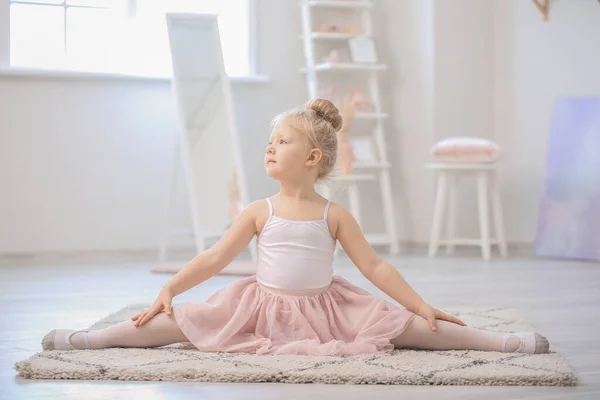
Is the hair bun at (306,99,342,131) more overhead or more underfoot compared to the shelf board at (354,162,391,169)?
more overhead

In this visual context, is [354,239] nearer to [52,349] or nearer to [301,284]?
[301,284]

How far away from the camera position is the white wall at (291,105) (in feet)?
15.2

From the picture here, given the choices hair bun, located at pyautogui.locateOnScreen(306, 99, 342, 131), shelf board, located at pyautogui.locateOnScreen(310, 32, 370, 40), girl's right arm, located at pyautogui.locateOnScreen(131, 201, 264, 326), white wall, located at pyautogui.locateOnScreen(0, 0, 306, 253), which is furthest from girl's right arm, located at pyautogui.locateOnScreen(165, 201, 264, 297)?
shelf board, located at pyautogui.locateOnScreen(310, 32, 370, 40)

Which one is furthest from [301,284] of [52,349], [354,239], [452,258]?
[452,258]

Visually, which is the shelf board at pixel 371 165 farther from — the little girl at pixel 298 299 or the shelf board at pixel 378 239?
the little girl at pixel 298 299

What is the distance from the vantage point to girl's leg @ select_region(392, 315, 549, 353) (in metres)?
1.96

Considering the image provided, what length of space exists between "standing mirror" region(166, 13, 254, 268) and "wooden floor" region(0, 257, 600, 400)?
48cm

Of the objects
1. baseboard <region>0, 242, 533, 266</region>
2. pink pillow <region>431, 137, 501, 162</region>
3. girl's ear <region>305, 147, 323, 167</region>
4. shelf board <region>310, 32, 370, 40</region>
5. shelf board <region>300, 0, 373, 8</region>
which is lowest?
baseboard <region>0, 242, 533, 266</region>

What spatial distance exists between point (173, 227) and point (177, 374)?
3313 millimetres

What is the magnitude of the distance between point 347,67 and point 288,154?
3.07 m

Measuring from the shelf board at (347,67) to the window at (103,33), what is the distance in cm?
45

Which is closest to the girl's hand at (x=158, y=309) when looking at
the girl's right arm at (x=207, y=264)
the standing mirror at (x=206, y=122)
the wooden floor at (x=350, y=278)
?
the girl's right arm at (x=207, y=264)

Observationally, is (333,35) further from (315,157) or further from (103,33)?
(315,157)

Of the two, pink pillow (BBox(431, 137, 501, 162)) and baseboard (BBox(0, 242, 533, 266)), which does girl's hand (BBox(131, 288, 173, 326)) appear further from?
pink pillow (BBox(431, 137, 501, 162))
